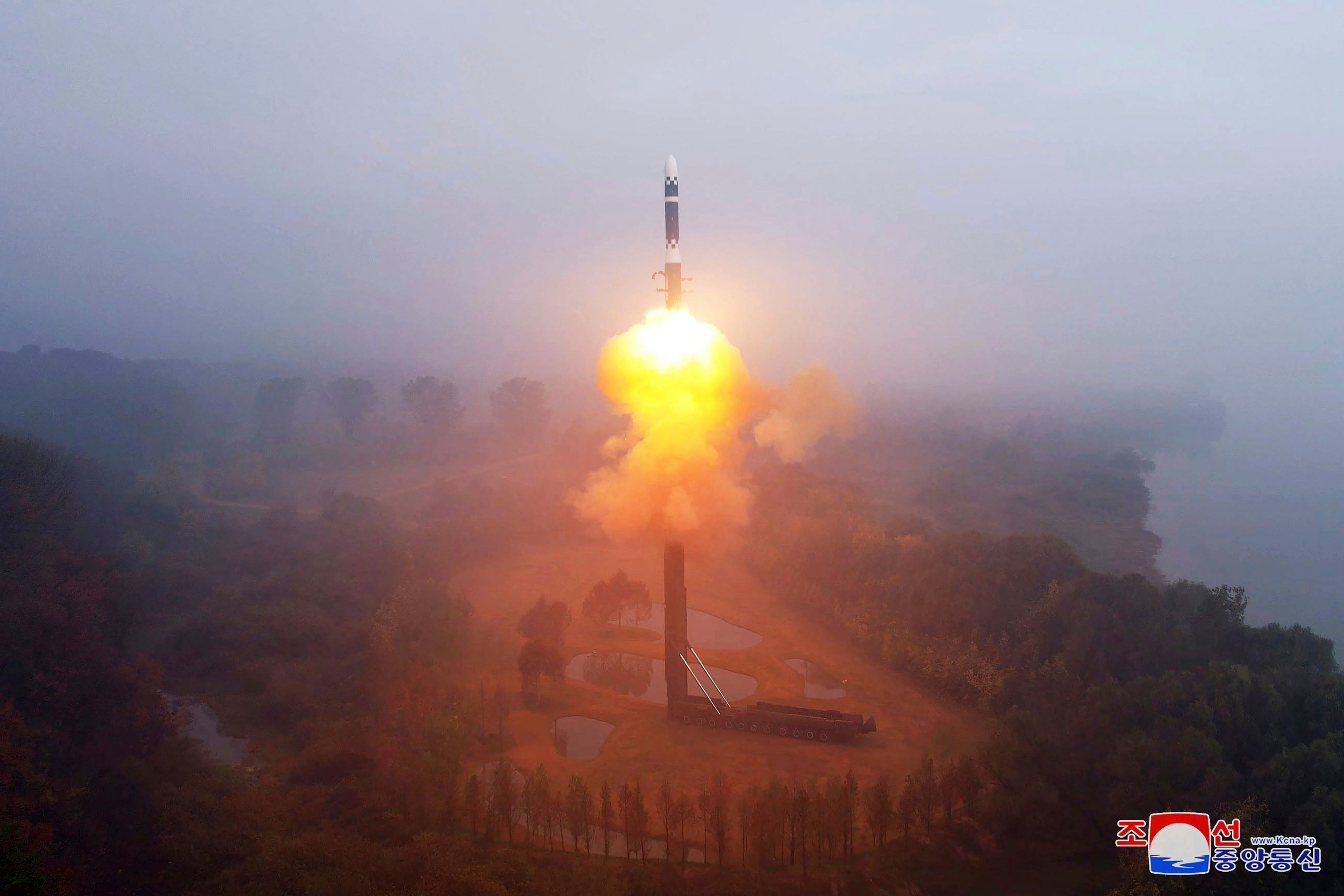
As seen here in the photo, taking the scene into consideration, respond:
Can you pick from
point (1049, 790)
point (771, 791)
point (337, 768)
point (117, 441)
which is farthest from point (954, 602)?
point (117, 441)

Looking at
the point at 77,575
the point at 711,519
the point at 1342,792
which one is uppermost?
the point at 711,519

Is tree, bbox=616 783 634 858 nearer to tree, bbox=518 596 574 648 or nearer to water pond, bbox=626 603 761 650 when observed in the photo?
tree, bbox=518 596 574 648

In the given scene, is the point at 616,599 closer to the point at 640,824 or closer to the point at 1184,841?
the point at 640,824

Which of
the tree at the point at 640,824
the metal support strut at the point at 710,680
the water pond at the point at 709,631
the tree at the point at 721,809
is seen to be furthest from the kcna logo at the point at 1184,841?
the water pond at the point at 709,631

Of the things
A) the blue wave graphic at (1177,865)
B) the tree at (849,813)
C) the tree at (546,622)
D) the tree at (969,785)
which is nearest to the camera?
the blue wave graphic at (1177,865)

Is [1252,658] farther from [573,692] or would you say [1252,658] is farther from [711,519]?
[573,692]

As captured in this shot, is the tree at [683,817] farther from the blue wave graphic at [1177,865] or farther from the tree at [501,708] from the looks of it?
the blue wave graphic at [1177,865]
